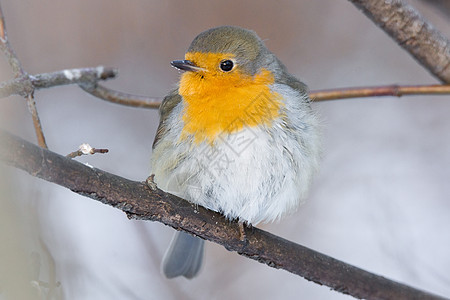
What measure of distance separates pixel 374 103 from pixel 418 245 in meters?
1.25

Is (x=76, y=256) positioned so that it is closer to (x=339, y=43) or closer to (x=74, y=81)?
(x=74, y=81)

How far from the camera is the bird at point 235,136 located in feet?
8.25

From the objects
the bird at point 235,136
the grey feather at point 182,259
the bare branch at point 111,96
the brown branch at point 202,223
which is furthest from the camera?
the grey feather at point 182,259

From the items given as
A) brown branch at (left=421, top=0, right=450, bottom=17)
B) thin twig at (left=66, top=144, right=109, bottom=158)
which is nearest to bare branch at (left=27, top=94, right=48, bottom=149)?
thin twig at (left=66, top=144, right=109, bottom=158)

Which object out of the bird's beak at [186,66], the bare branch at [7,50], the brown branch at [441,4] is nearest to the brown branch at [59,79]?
the bare branch at [7,50]

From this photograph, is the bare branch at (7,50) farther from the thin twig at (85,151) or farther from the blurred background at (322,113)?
the blurred background at (322,113)

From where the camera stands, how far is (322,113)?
384cm

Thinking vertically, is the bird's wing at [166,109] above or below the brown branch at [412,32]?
below

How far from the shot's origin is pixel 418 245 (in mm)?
3998

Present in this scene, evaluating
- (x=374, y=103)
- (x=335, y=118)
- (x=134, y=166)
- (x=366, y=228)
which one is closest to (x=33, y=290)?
(x=134, y=166)

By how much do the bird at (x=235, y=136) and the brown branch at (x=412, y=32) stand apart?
0.53 meters

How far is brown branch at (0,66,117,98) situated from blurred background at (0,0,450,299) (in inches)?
50.9

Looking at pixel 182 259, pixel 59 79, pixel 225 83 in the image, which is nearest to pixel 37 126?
pixel 59 79

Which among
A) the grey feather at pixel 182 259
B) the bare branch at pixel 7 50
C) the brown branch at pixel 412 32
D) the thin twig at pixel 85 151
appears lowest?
the thin twig at pixel 85 151
